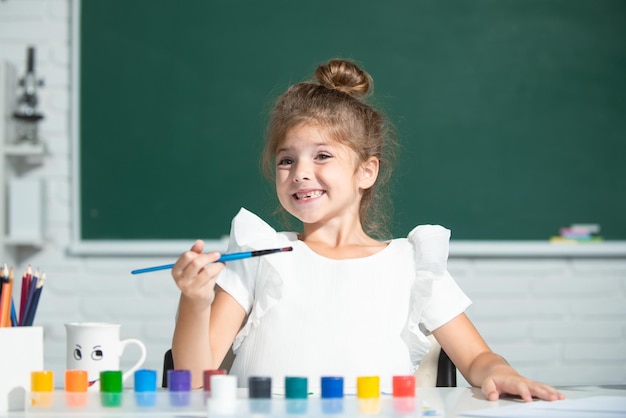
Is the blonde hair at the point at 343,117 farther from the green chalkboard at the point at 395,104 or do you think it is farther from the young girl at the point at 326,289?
the green chalkboard at the point at 395,104

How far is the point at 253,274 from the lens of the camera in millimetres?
1472

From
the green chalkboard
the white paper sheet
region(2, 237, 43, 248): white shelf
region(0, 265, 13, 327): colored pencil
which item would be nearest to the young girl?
the white paper sheet

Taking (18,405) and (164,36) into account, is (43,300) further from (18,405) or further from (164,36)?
(18,405)

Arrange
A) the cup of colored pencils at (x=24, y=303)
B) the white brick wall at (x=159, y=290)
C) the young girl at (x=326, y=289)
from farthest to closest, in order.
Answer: the white brick wall at (x=159, y=290), the young girl at (x=326, y=289), the cup of colored pencils at (x=24, y=303)

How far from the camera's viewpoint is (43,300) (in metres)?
2.98

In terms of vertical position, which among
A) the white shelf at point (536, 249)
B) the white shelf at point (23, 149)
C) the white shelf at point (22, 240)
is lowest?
the white shelf at point (536, 249)

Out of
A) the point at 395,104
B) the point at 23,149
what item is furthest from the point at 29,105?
the point at 395,104

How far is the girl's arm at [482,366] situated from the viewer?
1.15 meters

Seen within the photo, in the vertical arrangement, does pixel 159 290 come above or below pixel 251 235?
below

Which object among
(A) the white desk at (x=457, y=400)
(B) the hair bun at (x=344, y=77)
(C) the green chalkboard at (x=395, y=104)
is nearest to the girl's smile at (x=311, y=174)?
(B) the hair bun at (x=344, y=77)

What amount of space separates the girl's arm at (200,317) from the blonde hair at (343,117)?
34cm

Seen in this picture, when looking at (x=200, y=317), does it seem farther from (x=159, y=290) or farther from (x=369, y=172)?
(x=159, y=290)

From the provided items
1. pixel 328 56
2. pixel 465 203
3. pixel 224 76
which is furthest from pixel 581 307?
pixel 224 76

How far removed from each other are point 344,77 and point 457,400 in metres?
0.76
